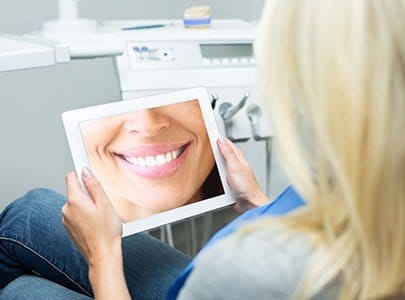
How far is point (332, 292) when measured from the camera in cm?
61

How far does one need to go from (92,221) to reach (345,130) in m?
0.47

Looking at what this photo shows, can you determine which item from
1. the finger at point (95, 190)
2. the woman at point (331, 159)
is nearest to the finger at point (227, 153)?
the finger at point (95, 190)

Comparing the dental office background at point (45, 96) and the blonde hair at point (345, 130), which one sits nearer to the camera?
the blonde hair at point (345, 130)

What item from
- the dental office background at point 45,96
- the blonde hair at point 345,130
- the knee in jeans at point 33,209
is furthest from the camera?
the dental office background at point 45,96

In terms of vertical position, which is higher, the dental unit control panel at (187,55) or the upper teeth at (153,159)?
the dental unit control panel at (187,55)

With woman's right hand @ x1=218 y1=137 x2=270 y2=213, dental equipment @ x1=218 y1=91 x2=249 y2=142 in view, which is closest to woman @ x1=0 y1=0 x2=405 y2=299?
woman's right hand @ x1=218 y1=137 x2=270 y2=213

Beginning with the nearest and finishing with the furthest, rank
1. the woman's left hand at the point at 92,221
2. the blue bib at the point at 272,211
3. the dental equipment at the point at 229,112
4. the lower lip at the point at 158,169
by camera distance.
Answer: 1. the blue bib at the point at 272,211
2. the woman's left hand at the point at 92,221
3. the lower lip at the point at 158,169
4. the dental equipment at the point at 229,112

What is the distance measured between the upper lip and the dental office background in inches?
26.5

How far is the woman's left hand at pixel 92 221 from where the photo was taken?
93 centimetres

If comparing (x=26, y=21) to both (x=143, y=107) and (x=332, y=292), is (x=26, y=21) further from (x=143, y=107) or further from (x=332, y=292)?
(x=332, y=292)

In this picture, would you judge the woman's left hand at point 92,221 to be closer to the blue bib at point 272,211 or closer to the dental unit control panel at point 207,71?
the blue bib at point 272,211

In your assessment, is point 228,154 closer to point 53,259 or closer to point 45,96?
point 53,259

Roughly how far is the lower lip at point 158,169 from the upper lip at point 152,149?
2 centimetres

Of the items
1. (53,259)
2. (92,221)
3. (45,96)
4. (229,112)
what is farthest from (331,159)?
(45,96)
